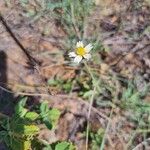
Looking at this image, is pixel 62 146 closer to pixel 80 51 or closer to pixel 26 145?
pixel 26 145

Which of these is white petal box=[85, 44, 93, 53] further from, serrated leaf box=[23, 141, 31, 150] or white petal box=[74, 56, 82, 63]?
serrated leaf box=[23, 141, 31, 150]

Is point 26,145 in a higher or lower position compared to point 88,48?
lower

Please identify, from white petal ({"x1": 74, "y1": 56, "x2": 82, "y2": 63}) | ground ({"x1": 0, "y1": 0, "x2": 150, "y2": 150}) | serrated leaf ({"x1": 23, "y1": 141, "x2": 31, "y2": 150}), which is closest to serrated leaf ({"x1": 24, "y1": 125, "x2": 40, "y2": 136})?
serrated leaf ({"x1": 23, "y1": 141, "x2": 31, "y2": 150})

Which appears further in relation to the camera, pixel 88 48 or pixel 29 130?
pixel 88 48

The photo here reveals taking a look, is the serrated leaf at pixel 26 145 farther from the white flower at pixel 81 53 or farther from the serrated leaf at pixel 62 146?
the white flower at pixel 81 53

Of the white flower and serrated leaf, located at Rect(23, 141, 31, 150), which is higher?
the white flower

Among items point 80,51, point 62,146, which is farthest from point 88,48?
point 62,146

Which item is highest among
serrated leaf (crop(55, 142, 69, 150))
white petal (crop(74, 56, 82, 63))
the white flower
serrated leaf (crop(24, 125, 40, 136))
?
the white flower
